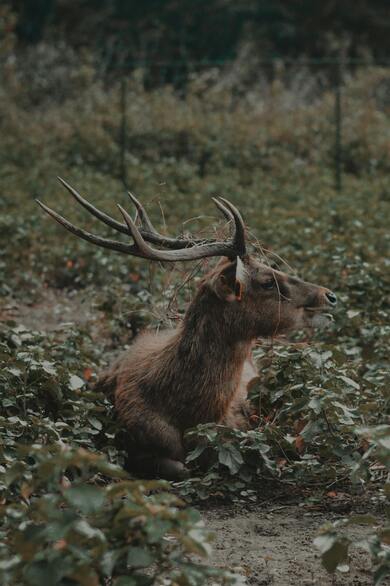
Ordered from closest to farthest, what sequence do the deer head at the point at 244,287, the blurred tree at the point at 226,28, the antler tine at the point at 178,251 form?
the antler tine at the point at 178,251 < the deer head at the point at 244,287 < the blurred tree at the point at 226,28

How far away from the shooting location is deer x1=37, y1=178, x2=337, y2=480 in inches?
225

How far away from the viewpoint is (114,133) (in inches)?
684

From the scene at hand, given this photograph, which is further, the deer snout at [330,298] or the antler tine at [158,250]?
the deer snout at [330,298]

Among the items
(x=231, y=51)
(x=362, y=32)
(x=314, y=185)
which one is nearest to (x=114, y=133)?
(x=314, y=185)

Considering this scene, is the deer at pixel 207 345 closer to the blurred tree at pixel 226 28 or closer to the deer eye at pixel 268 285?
the deer eye at pixel 268 285

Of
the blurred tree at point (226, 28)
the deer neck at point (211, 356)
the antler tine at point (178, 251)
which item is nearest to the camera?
the antler tine at point (178, 251)

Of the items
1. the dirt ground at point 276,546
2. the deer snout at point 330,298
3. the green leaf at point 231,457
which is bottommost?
the dirt ground at point 276,546

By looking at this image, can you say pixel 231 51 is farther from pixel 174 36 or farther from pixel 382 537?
pixel 382 537

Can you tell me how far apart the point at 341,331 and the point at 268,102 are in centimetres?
1181

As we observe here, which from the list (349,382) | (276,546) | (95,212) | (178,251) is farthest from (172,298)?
(276,546)

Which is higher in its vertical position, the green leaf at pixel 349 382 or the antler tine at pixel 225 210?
the antler tine at pixel 225 210

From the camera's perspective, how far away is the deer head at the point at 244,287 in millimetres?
5625

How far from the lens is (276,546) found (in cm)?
467

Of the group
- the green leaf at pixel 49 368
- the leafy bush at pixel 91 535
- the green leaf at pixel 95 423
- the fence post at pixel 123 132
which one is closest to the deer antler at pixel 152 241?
the green leaf at pixel 49 368
